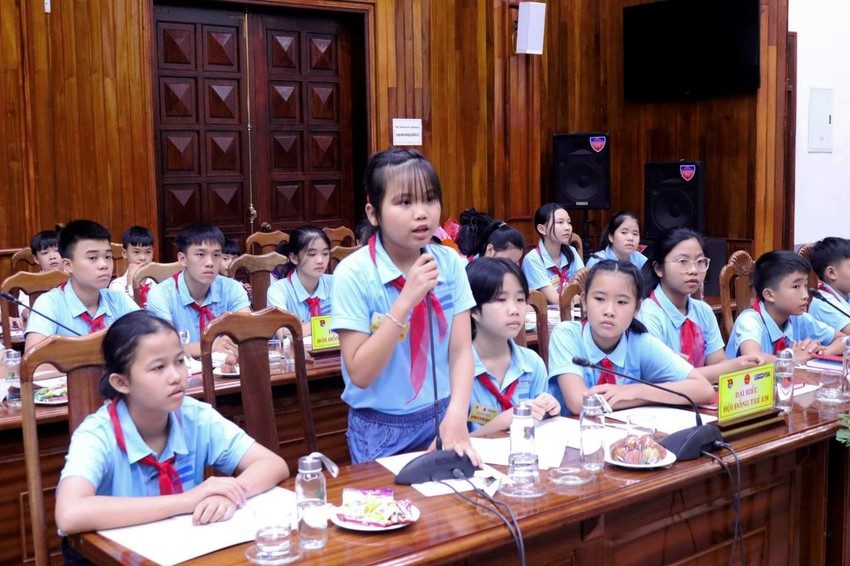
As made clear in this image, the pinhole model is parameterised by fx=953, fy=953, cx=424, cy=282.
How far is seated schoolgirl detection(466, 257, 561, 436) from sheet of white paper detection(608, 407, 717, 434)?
209 millimetres

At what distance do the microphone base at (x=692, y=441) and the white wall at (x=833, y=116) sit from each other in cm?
664

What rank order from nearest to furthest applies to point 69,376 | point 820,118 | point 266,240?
point 69,376
point 266,240
point 820,118

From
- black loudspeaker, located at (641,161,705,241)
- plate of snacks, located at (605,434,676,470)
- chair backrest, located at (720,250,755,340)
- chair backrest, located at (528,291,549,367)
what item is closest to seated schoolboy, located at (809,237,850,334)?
chair backrest, located at (720,250,755,340)

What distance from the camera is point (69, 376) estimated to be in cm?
213

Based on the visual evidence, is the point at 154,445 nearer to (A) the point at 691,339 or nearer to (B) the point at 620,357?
(B) the point at 620,357

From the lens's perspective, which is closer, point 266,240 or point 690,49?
point 266,240

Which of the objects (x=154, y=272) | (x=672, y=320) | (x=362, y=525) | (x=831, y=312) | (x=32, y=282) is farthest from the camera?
(x=154, y=272)

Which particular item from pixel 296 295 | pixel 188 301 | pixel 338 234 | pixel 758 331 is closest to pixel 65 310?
pixel 188 301

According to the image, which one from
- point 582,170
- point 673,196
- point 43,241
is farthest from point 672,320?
point 582,170

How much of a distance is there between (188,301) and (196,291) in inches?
2.1

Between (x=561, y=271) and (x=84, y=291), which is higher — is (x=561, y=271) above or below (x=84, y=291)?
below

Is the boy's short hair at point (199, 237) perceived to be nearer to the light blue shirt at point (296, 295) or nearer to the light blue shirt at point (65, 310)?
the light blue shirt at point (296, 295)

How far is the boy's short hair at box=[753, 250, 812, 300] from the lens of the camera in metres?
3.24

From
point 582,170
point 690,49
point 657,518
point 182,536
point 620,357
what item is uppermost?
point 690,49
